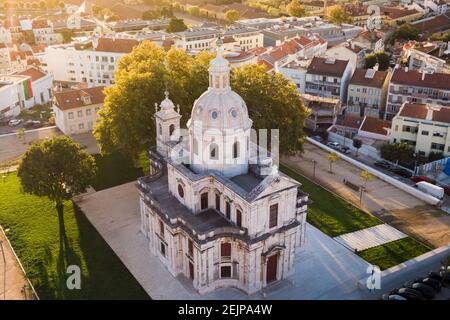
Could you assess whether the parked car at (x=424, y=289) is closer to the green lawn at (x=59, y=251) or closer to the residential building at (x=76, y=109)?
the green lawn at (x=59, y=251)

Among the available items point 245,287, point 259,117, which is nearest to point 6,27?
point 259,117

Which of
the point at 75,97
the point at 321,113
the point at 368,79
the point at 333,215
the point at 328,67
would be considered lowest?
the point at 333,215

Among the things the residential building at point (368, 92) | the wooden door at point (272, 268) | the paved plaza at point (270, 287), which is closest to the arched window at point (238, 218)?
the wooden door at point (272, 268)

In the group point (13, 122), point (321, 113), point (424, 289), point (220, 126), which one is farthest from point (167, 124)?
point (13, 122)

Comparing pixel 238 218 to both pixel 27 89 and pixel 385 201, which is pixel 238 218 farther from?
pixel 27 89

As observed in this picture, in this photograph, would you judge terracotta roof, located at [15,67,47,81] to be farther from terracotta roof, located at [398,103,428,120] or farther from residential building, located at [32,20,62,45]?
terracotta roof, located at [398,103,428,120]

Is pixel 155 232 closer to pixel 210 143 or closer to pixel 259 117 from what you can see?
pixel 210 143

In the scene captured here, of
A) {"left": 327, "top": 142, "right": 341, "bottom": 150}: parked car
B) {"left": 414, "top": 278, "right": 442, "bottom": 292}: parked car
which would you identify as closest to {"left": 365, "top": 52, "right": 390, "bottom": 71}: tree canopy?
{"left": 327, "top": 142, "right": 341, "bottom": 150}: parked car
